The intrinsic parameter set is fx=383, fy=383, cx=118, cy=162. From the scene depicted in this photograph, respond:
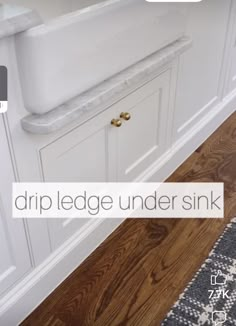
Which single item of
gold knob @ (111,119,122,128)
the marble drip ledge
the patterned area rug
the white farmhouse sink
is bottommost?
the patterned area rug

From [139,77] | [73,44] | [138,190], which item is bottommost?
[138,190]

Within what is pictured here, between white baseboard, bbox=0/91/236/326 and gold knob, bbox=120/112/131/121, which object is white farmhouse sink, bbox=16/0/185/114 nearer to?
gold knob, bbox=120/112/131/121

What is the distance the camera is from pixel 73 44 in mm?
839

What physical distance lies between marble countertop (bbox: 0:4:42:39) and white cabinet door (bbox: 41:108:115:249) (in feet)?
1.01

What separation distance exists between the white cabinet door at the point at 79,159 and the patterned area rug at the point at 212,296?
0.40 meters

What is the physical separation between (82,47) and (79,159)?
1.08ft

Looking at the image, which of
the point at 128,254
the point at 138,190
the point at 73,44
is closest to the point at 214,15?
the point at 138,190

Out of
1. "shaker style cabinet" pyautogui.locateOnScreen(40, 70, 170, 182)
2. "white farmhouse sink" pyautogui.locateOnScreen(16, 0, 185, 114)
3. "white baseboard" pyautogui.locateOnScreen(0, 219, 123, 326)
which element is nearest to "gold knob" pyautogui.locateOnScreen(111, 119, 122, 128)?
"shaker style cabinet" pyautogui.locateOnScreen(40, 70, 170, 182)

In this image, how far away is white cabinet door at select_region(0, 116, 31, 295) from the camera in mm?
861

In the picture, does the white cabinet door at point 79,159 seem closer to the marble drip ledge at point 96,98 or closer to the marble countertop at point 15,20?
the marble drip ledge at point 96,98

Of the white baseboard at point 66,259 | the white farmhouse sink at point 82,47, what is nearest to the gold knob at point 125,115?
the white farmhouse sink at point 82,47

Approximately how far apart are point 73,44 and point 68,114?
0.15 meters

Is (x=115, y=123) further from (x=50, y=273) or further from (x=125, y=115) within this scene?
(x=50, y=273)

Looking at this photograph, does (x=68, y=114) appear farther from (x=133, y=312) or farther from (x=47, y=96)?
(x=133, y=312)
